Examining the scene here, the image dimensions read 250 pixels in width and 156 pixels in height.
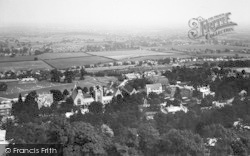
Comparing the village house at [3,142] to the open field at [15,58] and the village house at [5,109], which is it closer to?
the village house at [5,109]

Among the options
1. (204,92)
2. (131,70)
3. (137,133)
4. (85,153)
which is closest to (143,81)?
(204,92)

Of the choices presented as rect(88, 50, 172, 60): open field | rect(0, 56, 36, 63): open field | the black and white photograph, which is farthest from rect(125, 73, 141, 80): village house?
rect(88, 50, 172, 60): open field

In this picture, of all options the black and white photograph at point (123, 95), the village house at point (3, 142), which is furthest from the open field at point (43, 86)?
the village house at point (3, 142)

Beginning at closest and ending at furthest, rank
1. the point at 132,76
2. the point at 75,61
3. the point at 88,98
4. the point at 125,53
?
the point at 88,98 < the point at 132,76 < the point at 75,61 < the point at 125,53

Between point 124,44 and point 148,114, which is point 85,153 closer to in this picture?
point 148,114

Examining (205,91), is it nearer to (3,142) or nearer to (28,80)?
(28,80)

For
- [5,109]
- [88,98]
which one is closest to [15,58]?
[88,98]

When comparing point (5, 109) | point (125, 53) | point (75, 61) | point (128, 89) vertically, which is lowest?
point (5, 109)
